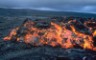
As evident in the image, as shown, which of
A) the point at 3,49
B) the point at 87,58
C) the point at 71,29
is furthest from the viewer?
the point at 71,29

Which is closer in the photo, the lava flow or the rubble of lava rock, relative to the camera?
the rubble of lava rock

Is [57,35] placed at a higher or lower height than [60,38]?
higher

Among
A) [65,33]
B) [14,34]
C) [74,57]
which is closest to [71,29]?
[65,33]

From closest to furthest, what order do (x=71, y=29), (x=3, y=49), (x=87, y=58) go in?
(x=87, y=58) < (x=3, y=49) < (x=71, y=29)

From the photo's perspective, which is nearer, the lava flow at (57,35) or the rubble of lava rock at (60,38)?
the rubble of lava rock at (60,38)

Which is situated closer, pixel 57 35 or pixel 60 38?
pixel 60 38

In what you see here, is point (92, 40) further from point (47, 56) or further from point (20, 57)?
point (20, 57)
